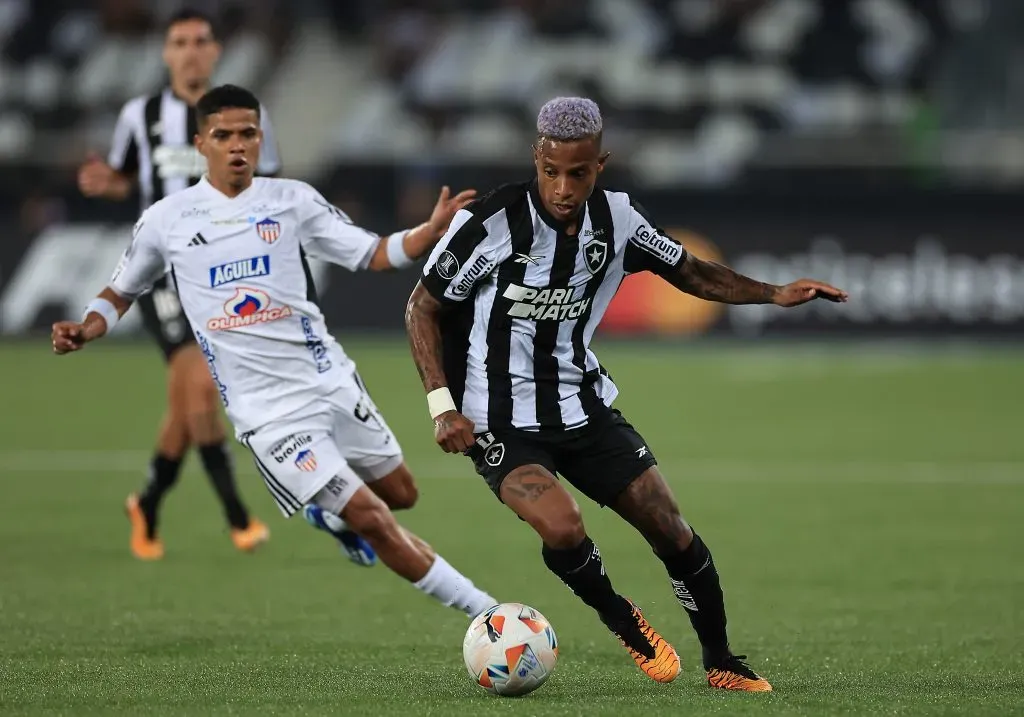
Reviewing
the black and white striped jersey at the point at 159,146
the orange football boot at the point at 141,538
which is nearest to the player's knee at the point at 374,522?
the orange football boot at the point at 141,538

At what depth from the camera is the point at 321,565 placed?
9.09 metres

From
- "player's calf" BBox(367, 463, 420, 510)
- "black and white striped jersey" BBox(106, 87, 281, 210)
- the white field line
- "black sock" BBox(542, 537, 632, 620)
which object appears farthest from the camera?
the white field line

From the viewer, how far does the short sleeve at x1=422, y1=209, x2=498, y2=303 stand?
19.6 feet

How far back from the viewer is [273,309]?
6879 mm

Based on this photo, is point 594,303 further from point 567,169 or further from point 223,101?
point 223,101

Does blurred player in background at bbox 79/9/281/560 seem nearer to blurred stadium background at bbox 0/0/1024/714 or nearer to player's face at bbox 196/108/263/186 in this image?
blurred stadium background at bbox 0/0/1024/714

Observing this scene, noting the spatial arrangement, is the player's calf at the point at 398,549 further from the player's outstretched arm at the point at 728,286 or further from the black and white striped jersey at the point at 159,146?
the black and white striped jersey at the point at 159,146

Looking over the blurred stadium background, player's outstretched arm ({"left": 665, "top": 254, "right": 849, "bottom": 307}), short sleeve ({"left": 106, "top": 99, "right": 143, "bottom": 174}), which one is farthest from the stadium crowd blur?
player's outstretched arm ({"left": 665, "top": 254, "right": 849, "bottom": 307})

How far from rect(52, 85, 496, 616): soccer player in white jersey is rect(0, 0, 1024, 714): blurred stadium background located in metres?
0.61

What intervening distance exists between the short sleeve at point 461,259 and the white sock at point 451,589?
1285mm

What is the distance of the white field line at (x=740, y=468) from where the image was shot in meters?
12.3

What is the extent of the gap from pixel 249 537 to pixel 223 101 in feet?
10.8

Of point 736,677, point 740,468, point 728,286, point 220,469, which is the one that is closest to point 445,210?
point 728,286

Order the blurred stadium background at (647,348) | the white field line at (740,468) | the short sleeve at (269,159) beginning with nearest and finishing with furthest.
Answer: the blurred stadium background at (647,348) < the short sleeve at (269,159) < the white field line at (740,468)
